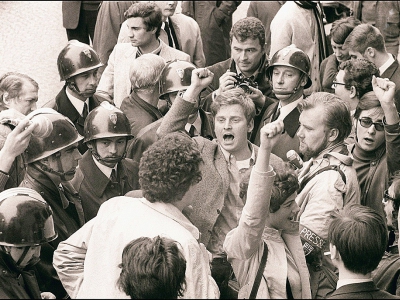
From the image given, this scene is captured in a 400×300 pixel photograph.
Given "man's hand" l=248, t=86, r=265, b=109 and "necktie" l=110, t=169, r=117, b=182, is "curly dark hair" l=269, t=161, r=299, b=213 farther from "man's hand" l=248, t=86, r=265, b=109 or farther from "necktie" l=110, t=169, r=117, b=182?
"man's hand" l=248, t=86, r=265, b=109

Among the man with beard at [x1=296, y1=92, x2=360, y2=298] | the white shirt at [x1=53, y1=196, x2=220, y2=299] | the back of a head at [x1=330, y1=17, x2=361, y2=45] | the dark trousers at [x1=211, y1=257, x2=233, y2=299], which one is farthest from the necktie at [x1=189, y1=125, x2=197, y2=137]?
the back of a head at [x1=330, y1=17, x2=361, y2=45]

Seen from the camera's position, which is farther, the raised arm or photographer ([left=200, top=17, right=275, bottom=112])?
photographer ([left=200, top=17, right=275, bottom=112])

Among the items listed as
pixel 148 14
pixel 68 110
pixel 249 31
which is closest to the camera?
pixel 68 110

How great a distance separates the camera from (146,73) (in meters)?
7.71

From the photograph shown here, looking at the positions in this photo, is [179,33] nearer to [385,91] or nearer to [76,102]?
[76,102]

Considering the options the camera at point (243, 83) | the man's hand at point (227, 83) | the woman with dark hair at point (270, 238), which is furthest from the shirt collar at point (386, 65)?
the woman with dark hair at point (270, 238)

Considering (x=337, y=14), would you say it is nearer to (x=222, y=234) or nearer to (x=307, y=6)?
(x=307, y=6)

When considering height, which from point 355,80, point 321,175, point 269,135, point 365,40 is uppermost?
point 269,135

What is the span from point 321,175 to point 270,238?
1.12 meters

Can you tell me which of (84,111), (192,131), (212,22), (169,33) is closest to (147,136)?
Answer: (192,131)

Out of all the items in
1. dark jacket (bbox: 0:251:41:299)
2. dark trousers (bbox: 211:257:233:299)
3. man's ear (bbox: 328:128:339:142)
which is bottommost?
dark trousers (bbox: 211:257:233:299)

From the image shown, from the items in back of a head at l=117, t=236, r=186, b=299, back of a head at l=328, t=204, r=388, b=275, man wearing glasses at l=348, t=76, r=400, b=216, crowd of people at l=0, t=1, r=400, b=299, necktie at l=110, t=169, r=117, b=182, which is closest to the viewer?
back of a head at l=117, t=236, r=186, b=299

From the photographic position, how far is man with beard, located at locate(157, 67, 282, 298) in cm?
591

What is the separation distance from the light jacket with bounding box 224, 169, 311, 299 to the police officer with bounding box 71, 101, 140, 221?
170 cm
